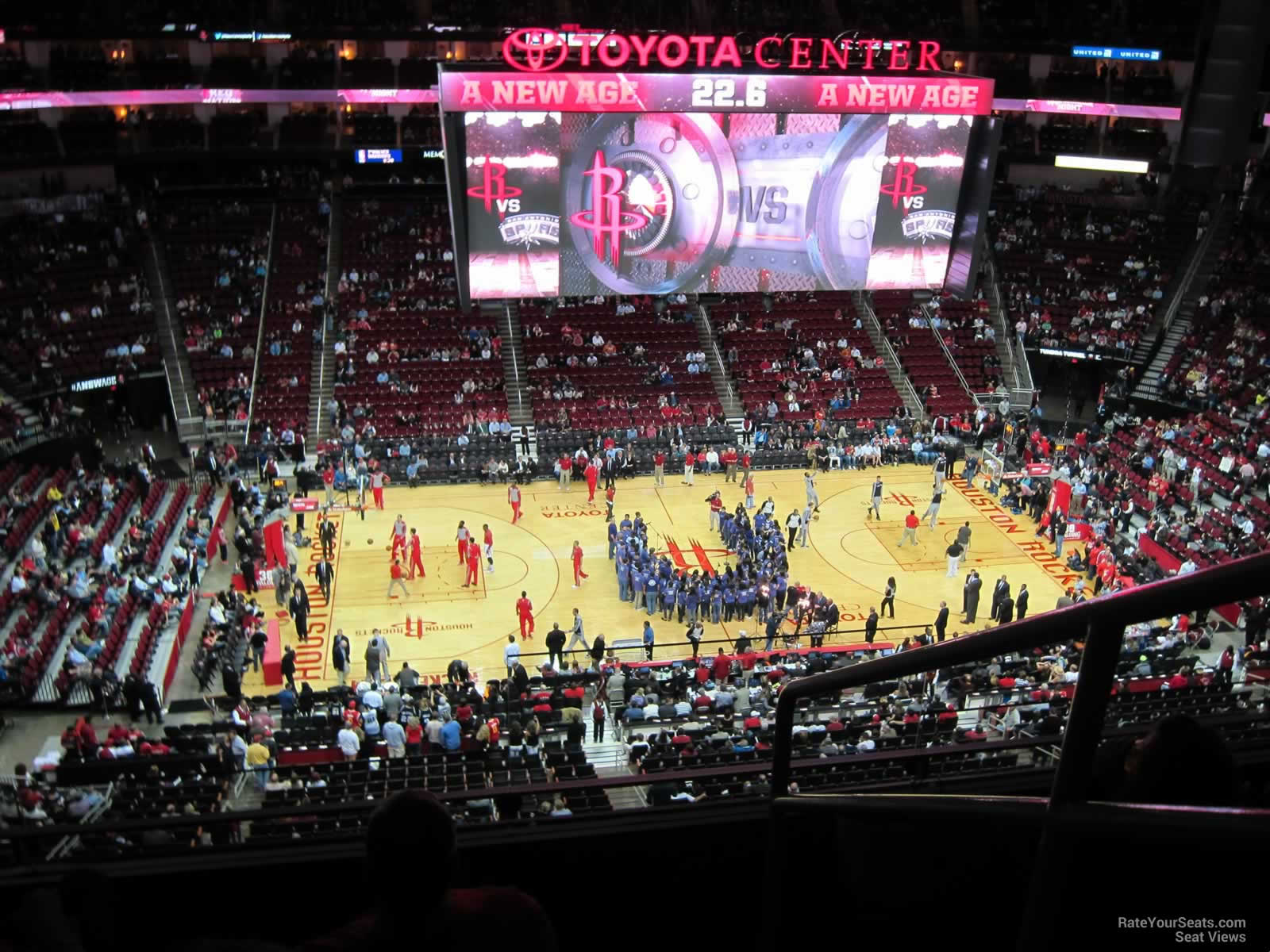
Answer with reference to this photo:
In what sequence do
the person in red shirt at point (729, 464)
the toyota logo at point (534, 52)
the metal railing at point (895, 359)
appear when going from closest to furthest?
the toyota logo at point (534, 52) < the person in red shirt at point (729, 464) < the metal railing at point (895, 359)

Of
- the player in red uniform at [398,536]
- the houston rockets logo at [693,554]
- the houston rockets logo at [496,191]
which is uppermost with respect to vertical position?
the houston rockets logo at [496,191]

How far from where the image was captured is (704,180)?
3250cm

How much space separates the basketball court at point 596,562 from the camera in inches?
1016

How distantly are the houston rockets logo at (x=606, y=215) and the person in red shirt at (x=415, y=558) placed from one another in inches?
388

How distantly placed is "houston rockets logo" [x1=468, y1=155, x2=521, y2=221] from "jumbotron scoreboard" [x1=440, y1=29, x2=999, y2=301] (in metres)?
0.04

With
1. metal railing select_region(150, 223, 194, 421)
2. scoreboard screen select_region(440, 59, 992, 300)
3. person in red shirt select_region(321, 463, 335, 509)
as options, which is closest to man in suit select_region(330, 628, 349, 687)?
person in red shirt select_region(321, 463, 335, 509)

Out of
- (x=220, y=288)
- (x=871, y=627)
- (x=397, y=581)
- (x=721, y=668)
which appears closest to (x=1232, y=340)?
(x=871, y=627)

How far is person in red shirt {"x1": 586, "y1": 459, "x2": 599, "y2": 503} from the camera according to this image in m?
32.8

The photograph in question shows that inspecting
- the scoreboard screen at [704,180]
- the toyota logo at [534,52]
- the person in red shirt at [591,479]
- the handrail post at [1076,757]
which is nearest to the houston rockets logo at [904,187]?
the scoreboard screen at [704,180]

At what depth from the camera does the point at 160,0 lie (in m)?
41.0

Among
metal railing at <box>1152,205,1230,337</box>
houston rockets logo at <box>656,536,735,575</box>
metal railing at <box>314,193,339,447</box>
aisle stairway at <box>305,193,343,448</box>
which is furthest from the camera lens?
metal railing at <box>1152,205,1230,337</box>

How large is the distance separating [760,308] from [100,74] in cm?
2397

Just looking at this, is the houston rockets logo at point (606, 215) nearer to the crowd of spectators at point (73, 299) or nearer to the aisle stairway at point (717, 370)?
the aisle stairway at point (717, 370)

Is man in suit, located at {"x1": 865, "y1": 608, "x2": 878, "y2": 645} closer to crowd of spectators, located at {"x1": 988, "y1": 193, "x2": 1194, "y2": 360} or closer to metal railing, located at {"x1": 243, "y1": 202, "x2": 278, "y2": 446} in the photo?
metal railing, located at {"x1": 243, "y1": 202, "x2": 278, "y2": 446}
